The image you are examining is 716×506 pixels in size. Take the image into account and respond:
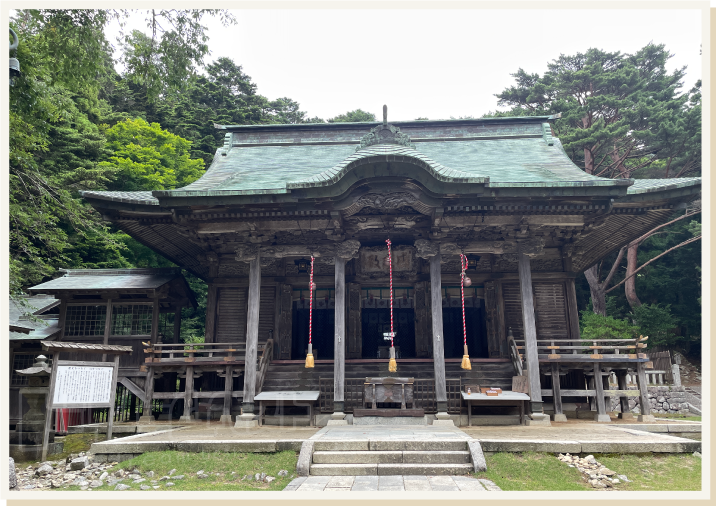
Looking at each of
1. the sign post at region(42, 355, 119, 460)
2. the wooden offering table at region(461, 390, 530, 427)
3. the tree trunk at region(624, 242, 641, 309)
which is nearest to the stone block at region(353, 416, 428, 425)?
the wooden offering table at region(461, 390, 530, 427)

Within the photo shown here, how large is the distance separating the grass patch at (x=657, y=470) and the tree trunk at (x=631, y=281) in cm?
2164

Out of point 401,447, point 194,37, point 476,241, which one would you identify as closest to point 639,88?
point 476,241

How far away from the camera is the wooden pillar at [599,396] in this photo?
11.7 m

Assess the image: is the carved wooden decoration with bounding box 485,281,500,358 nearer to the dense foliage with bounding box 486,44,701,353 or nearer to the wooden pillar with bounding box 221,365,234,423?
the wooden pillar with bounding box 221,365,234,423

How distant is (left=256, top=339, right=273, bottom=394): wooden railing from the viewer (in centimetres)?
1234

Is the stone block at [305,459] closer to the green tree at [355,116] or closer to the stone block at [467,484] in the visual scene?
the stone block at [467,484]

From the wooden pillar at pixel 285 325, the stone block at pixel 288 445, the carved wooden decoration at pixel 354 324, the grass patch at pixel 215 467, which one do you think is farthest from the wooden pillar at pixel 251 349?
the stone block at pixel 288 445

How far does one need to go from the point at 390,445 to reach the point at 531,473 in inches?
81.6

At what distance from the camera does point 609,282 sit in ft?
92.2

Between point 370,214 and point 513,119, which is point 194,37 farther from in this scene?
point 513,119

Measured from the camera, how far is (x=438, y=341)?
Result: 11461 mm

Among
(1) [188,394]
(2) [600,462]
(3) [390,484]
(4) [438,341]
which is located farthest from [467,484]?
(1) [188,394]

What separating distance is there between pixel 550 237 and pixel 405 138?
5.34 metres

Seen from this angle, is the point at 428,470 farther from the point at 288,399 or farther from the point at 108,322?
the point at 108,322
